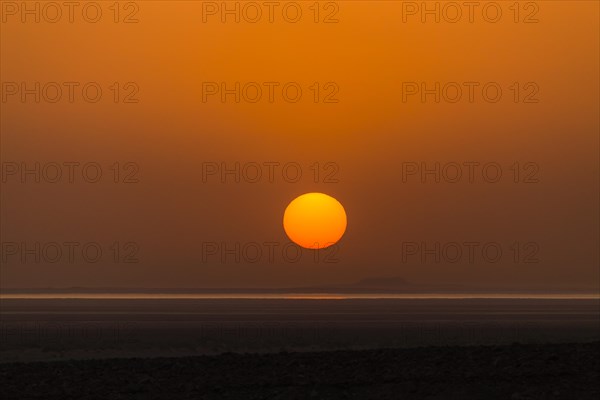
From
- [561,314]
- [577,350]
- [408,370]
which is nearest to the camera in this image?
[408,370]

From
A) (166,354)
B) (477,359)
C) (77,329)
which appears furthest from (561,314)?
(77,329)

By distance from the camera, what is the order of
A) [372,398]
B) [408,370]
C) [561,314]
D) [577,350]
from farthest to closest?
[561,314] → [577,350] → [408,370] → [372,398]

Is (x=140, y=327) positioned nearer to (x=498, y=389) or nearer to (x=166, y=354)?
(x=166, y=354)

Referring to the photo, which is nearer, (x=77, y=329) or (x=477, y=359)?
(x=477, y=359)

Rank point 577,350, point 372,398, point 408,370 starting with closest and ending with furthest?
point 372,398 → point 408,370 → point 577,350

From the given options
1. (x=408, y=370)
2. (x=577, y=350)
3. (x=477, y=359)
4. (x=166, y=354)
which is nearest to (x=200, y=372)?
(x=166, y=354)

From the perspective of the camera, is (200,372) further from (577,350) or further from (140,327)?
(577,350)
